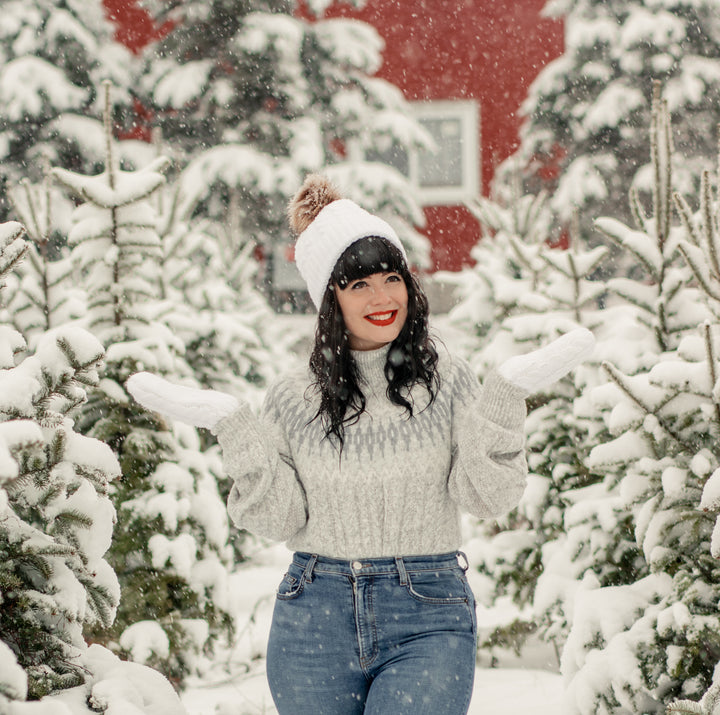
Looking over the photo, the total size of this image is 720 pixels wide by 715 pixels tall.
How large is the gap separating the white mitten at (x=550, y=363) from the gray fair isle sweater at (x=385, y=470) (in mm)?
29

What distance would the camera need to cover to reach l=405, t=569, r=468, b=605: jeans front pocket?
228 cm

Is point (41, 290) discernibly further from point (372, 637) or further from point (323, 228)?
point (372, 637)

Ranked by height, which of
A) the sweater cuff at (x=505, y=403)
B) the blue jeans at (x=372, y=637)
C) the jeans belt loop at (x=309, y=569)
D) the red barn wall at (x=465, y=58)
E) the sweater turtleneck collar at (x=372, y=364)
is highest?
the red barn wall at (x=465, y=58)

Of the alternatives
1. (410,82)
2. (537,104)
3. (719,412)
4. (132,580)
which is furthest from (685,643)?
(410,82)

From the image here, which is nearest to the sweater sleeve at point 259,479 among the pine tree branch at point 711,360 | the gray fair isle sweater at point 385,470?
the gray fair isle sweater at point 385,470

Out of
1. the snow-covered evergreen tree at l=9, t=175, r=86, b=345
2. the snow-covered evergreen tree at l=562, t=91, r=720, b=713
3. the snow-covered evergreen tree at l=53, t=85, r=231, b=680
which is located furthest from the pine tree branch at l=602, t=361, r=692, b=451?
the snow-covered evergreen tree at l=9, t=175, r=86, b=345

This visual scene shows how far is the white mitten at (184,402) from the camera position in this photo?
2432 millimetres

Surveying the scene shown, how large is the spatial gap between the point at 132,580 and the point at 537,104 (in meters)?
13.6

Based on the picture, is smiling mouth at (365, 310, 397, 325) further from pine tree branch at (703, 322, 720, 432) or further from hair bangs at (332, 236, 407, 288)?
pine tree branch at (703, 322, 720, 432)

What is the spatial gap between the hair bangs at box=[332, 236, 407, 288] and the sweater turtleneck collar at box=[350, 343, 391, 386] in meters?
0.20

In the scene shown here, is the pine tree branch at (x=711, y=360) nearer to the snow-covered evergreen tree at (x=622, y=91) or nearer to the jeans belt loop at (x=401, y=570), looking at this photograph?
the jeans belt loop at (x=401, y=570)

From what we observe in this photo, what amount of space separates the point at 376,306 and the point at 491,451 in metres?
0.50

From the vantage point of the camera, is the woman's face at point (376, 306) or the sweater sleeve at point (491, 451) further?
the woman's face at point (376, 306)

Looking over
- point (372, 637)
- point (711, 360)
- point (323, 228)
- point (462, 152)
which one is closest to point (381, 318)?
point (323, 228)
